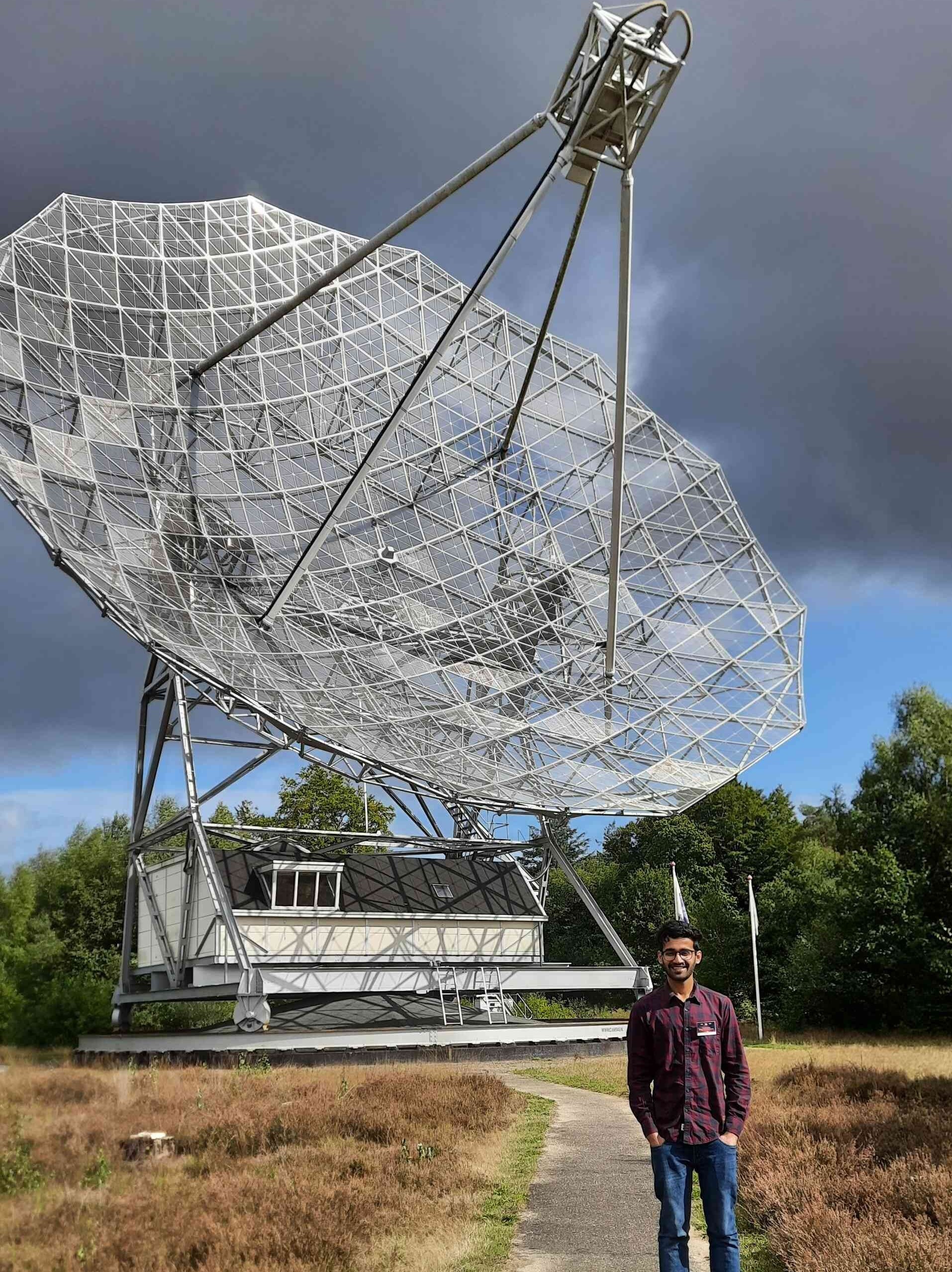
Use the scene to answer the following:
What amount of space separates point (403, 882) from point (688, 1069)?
105 feet

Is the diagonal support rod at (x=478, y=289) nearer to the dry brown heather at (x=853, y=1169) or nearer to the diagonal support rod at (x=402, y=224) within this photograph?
the diagonal support rod at (x=402, y=224)

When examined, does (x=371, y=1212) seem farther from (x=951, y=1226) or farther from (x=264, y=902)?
(x=264, y=902)

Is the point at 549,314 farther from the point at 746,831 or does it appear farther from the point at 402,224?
the point at 746,831

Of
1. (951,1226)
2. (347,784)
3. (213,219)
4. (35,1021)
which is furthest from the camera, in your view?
(347,784)

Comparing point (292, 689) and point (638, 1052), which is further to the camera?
point (292, 689)

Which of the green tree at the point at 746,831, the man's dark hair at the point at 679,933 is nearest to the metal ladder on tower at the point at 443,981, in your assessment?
the man's dark hair at the point at 679,933

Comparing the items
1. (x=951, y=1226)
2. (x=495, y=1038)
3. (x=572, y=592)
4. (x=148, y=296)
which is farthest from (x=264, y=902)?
(x=951, y=1226)

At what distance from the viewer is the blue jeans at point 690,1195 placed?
642cm

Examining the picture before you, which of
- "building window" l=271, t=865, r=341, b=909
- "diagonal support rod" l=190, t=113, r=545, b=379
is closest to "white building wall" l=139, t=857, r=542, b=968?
"building window" l=271, t=865, r=341, b=909

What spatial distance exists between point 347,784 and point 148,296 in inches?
1802

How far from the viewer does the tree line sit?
19.7m

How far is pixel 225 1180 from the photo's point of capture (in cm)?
980

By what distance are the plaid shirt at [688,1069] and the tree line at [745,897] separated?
Answer: 790 cm

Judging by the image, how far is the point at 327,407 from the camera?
28922mm
